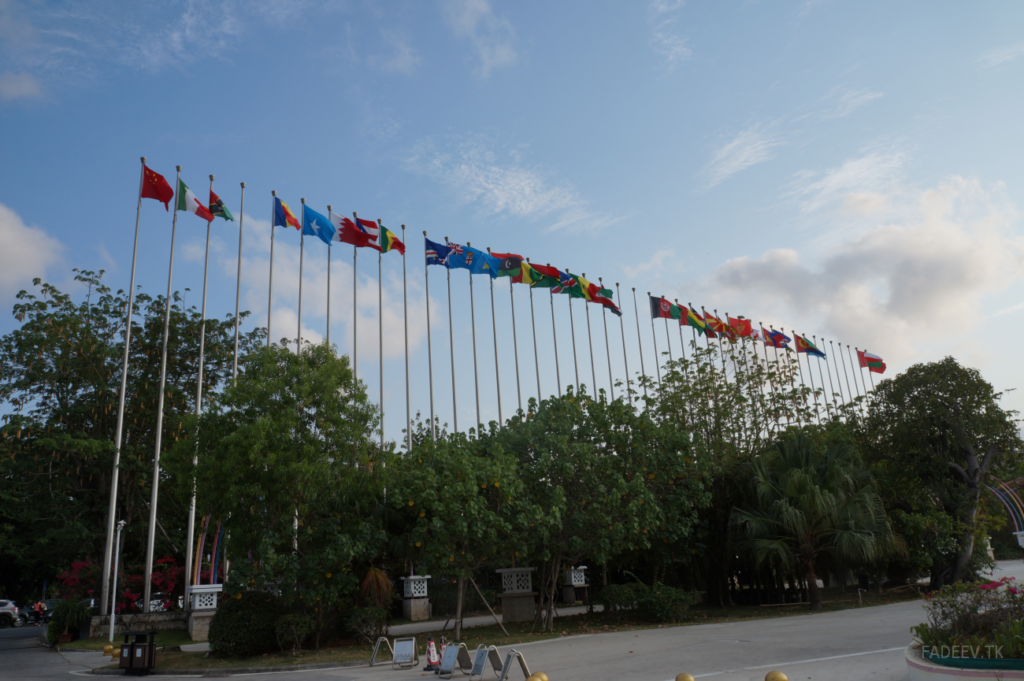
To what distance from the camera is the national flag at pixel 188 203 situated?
74.8ft

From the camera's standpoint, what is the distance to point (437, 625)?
72.9 ft

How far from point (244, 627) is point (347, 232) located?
14.3 m

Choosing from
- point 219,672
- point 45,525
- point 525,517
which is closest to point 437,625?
point 525,517

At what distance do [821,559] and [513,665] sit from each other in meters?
12.8

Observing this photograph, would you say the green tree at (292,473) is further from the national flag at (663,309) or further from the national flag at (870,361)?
the national flag at (870,361)

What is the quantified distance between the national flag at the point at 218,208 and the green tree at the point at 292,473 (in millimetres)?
8391

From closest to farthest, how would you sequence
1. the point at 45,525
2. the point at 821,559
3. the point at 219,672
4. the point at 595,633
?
the point at 219,672 < the point at 595,633 < the point at 821,559 < the point at 45,525

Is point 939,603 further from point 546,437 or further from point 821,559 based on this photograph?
point 821,559

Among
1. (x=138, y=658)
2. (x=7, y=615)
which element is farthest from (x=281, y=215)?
(x=7, y=615)

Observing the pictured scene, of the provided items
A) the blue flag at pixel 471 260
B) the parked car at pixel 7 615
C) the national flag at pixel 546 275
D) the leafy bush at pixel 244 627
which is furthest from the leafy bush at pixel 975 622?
the parked car at pixel 7 615

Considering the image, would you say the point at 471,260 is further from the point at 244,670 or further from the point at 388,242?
the point at 244,670

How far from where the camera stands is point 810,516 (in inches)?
789

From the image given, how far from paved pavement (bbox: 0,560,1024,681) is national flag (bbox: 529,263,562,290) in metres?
15.7

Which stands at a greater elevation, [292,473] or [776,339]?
[776,339]
